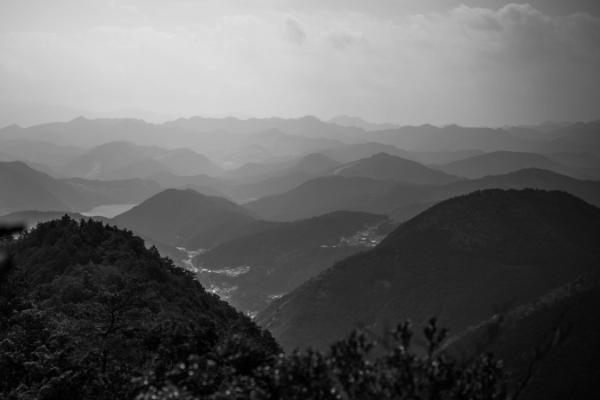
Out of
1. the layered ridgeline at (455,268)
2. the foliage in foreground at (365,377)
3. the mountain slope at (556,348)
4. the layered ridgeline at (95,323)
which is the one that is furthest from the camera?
the layered ridgeline at (455,268)

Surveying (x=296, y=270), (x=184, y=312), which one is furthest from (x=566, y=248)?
(x=184, y=312)

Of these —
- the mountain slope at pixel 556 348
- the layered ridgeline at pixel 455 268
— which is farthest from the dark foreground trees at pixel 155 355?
the layered ridgeline at pixel 455 268

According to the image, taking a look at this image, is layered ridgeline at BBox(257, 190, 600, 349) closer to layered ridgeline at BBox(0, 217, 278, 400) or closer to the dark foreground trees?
layered ridgeline at BBox(0, 217, 278, 400)

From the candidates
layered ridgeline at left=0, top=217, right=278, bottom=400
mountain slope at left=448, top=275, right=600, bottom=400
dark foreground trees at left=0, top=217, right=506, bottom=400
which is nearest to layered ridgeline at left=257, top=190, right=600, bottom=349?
mountain slope at left=448, top=275, right=600, bottom=400

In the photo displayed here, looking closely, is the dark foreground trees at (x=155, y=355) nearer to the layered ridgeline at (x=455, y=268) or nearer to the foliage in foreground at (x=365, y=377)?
the foliage in foreground at (x=365, y=377)

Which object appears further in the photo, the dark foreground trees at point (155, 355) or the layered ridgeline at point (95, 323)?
the layered ridgeline at point (95, 323)

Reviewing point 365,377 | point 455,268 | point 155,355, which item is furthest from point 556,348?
point 455,268
